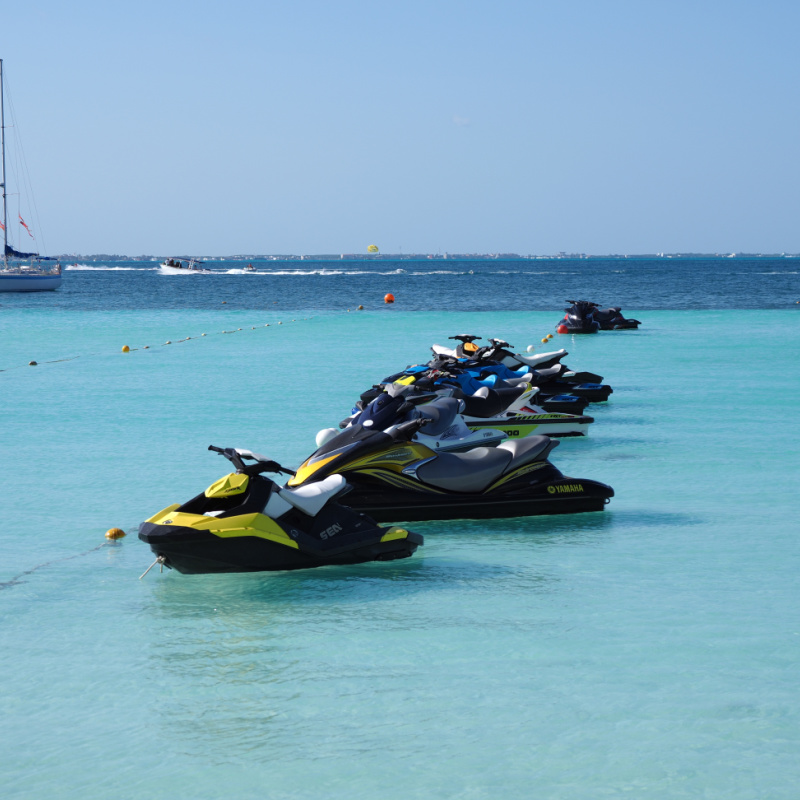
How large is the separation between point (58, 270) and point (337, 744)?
232 feet

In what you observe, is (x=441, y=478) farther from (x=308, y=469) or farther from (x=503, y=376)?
(x=503, y=376)

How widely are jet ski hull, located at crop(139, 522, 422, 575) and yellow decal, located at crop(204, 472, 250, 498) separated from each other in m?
0.23

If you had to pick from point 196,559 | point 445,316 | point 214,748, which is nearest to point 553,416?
point 196,559

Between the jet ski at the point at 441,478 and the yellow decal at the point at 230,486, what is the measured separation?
1.24m

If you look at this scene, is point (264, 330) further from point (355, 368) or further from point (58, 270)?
point (58, 270)

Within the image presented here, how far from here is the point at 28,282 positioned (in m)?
67.6

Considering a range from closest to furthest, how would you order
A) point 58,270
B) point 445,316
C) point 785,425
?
point 785,425, point 445,316, point 58,270

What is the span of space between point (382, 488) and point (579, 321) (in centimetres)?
2365

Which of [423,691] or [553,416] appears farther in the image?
[553,416]

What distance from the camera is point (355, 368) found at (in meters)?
19.9

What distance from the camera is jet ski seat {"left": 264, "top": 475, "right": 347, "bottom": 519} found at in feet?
19.8

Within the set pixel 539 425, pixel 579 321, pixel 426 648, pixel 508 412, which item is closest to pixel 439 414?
pixel 508 412

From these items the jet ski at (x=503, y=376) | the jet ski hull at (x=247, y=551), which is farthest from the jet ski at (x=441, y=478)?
the jet ski at (x=503, y=376)

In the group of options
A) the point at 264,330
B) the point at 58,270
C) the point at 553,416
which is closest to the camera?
the point at 553,416
